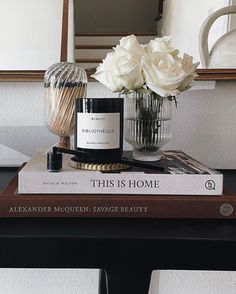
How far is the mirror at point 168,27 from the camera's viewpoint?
2.56 ft

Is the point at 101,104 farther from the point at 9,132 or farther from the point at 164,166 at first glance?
the point at 9,132

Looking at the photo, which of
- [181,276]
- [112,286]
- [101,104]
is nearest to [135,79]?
[101,104]

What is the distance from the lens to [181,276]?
100 centimetres

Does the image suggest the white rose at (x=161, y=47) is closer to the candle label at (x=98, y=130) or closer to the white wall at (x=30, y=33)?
the candle label at (x=98, y=130)

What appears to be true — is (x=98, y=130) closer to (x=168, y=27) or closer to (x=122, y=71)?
(x=122, y=71)

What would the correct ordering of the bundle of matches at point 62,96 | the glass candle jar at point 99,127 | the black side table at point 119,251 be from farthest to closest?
1. the bundle of matches at point 62,96
2. the glass candle jar at point 99,127
3. the black side table at point 119,251

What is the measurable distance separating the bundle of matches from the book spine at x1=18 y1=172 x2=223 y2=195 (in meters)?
0.19

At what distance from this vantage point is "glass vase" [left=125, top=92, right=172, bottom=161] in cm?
68

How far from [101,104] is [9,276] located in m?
0.60

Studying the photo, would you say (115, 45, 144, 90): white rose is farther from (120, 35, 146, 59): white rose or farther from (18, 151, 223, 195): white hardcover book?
(18, 151, 223, 195): white hardcover book

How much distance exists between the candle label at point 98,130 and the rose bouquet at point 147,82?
7 centimetres

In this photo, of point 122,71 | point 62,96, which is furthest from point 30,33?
point 122,71

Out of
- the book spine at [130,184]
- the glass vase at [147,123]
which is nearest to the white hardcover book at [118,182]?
the book spine at [130,184]

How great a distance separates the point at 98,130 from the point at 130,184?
102mm
